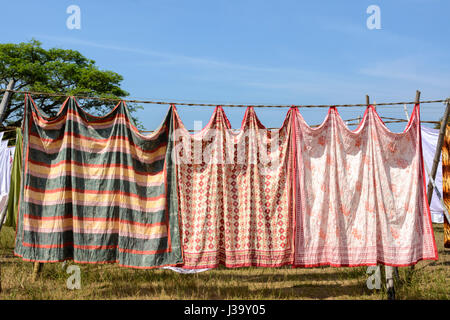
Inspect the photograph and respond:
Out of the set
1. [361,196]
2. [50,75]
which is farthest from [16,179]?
[50,75]

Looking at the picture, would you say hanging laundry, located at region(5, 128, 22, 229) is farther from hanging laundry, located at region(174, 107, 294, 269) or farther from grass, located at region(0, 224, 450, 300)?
hanging laundry, located at region(174, 107, 294, 269)

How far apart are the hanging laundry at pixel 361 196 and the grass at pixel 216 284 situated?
0.95 m

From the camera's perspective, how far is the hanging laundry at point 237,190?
4434 millimetres

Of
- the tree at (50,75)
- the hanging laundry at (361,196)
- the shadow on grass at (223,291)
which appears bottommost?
the shadow on grass at (223,291)

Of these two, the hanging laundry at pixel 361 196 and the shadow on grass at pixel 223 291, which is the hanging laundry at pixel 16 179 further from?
the hanging laundry at pixel 361 196

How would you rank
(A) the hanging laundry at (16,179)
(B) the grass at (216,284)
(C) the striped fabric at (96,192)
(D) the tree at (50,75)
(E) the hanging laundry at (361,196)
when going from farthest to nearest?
1. (D) the tree at (50,75)
2. (A) the hanging laundry at (16,179)
3. (B) the grass at (216,284)
4. (E) the hanging laundry at (361,196)
5. (C) the striped fabric at (96,192)

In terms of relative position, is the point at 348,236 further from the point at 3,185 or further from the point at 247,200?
the point at 3,185

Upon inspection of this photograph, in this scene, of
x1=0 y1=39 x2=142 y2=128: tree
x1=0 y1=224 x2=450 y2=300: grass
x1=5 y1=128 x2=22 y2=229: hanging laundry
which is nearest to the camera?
x1=0 y1=224 x2=450 y2=300: grass

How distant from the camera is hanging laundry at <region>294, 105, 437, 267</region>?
4.46 metres

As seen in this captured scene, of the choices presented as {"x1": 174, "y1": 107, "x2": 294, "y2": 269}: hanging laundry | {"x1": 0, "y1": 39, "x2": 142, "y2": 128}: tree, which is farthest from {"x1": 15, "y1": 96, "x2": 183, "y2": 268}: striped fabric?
{"x1": 0, "y1": 39, "x2": 142, "y2": 128}: tree

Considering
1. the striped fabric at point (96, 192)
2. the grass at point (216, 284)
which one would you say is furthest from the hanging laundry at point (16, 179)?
the striped fabric at point (96, 192)

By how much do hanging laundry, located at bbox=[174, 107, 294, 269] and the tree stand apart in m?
17.5

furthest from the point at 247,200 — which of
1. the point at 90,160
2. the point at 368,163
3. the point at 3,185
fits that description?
the point at 3,185

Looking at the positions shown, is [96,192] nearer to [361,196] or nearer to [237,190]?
[237,190]
